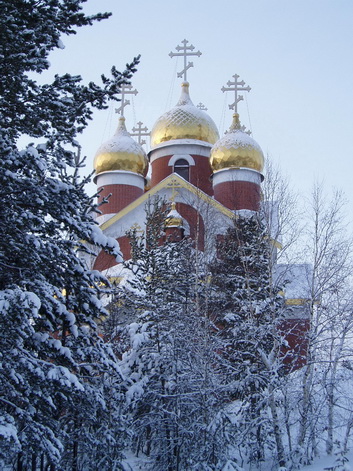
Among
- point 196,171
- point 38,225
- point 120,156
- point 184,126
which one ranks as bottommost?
point 38,225

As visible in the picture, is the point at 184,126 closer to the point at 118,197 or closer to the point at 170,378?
the point at 118,197

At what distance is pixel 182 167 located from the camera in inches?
1085

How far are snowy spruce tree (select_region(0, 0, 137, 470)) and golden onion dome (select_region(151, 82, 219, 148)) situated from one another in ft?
63.6

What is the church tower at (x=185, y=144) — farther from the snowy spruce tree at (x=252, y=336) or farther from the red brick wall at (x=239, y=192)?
the snowy spruce tree at (x=252, y=336)

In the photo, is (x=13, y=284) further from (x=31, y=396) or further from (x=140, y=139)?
(x=140, y=139)

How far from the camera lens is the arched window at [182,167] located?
27547 mm

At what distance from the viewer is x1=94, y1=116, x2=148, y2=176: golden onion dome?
2691cm

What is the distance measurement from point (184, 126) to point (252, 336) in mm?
16429

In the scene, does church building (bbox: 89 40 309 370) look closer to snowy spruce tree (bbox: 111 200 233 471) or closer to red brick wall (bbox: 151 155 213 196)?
red brick wall (bbox: 151 155 213 196)

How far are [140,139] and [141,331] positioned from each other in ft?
72.3

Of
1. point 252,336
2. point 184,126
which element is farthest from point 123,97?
point 252,336

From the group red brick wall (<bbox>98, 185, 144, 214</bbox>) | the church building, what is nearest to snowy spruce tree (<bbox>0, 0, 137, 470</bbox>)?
the church building

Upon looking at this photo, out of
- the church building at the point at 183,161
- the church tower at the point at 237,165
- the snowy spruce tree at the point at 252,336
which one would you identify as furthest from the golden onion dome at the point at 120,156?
the snowy spruce tree at the point at 252,336

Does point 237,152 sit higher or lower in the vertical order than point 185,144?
lower
